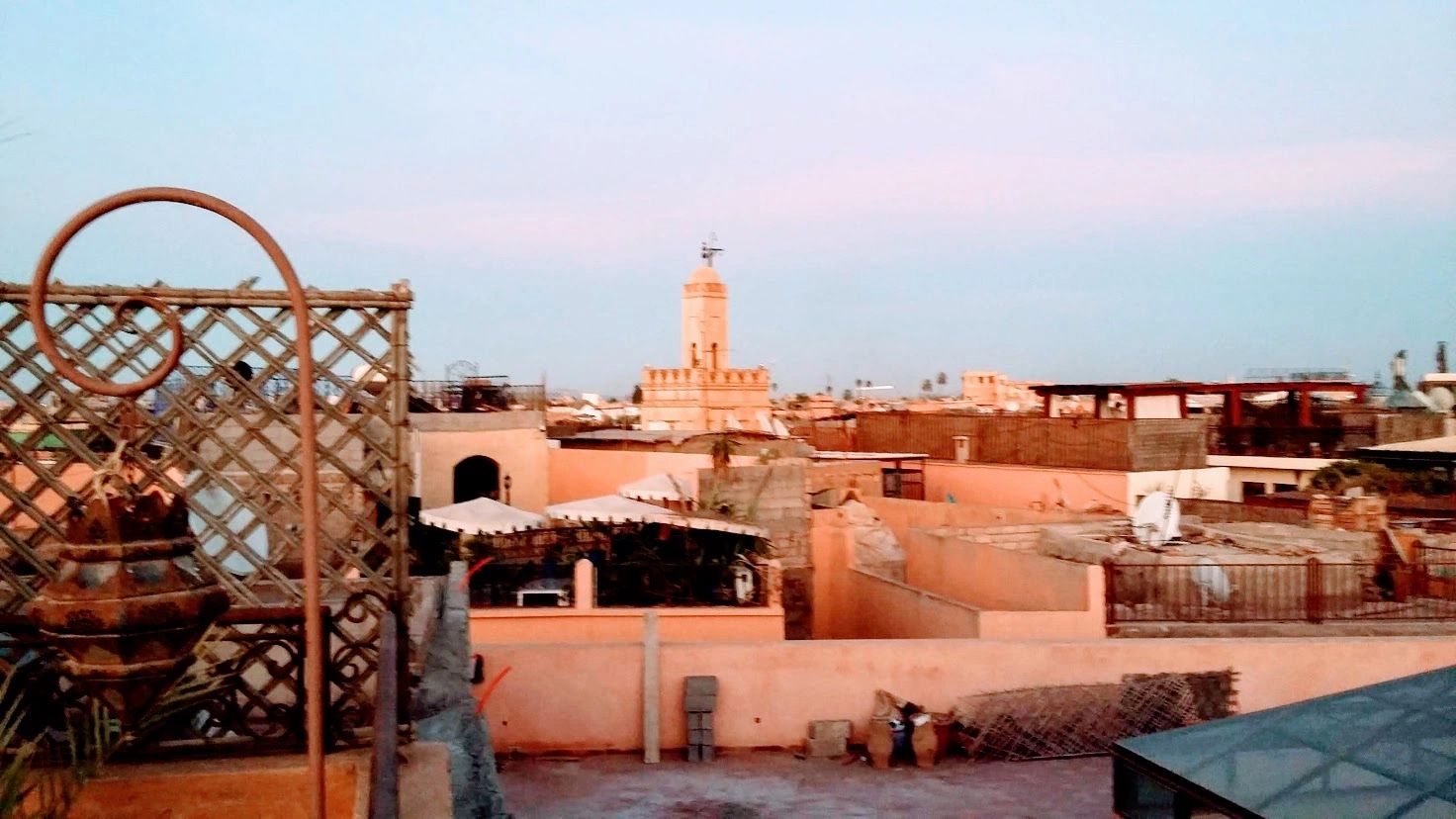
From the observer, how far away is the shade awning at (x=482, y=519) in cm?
1376

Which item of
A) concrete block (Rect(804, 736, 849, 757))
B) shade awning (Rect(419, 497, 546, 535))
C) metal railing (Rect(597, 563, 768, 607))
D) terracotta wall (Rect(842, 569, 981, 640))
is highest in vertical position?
shade awning (Rect(419, 497, 546, 535))

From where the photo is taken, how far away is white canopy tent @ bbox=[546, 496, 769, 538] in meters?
13.6

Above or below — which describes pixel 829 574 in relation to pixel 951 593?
above

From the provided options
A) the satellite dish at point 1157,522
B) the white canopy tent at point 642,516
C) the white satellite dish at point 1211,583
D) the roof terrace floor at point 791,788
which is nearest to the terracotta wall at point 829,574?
the white canopy tent at point 642,516

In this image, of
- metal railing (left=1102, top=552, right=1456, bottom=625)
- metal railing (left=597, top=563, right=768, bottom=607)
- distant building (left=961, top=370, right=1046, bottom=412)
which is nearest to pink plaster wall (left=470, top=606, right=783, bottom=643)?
metal railing (left=597, top=563, right=768, bottom=607)

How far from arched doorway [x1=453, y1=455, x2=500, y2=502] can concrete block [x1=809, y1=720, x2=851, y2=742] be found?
32.8 feet

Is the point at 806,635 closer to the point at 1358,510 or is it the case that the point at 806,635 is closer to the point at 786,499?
the point at 786,499

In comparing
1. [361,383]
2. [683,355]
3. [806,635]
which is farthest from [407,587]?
[683,355]

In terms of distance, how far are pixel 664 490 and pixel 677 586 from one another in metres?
3.19

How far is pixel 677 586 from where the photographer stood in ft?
43.1

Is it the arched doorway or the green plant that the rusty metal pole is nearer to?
the green plant

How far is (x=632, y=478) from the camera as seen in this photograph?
20.2 m

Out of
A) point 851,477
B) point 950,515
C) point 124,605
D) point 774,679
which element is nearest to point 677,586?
point 774,679

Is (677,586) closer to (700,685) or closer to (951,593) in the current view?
(700,685)
